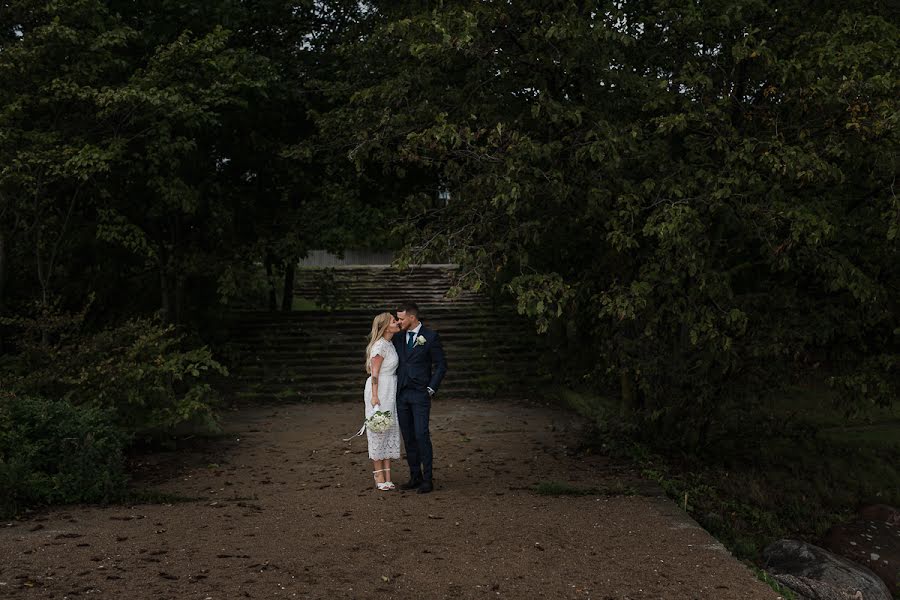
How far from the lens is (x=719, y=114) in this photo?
9.34 meters

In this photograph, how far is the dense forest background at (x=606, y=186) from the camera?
30.1 ft

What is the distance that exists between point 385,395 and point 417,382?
371 millimetres

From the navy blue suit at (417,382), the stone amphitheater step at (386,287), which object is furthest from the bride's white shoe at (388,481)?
the stone amphitheater step at (386,287)

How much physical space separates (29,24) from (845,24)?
11357mm

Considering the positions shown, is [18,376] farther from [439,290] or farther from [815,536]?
[439,290]

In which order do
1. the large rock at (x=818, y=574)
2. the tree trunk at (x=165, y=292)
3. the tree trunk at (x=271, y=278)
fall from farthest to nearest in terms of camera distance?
the tree trunk at (x=271, y=278)
the tree trunk at (x=165, y=292)
the large rock at (x=818, y=574)

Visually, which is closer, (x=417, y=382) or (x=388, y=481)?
(x=417, y=382)

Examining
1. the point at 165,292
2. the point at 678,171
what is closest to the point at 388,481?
the point at 678,171

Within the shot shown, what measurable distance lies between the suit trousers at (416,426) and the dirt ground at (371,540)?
35 centimetres

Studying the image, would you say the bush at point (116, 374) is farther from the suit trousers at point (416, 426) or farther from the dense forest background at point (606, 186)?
the suit trousers at point (416, 426)

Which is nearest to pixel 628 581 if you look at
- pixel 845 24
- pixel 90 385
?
pixel 845 24

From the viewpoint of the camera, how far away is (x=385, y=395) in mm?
9258

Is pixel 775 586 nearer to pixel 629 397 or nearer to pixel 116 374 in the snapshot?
pixel 629 397

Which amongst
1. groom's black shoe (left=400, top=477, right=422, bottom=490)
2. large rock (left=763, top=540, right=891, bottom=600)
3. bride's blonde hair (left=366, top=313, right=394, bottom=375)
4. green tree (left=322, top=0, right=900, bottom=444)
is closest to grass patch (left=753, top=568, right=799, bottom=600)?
large rock (left=763, top=540, right=891, bottom=600)
